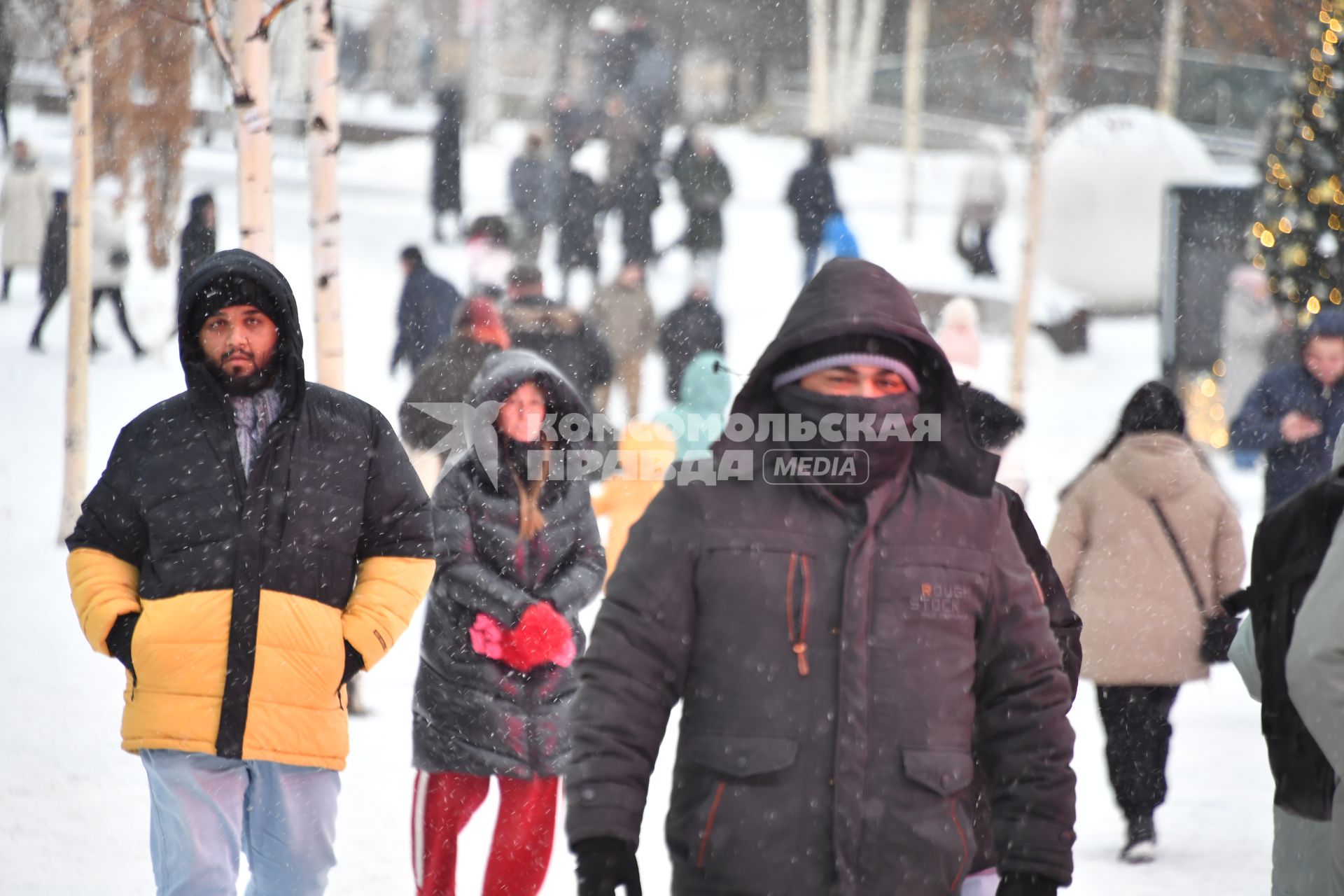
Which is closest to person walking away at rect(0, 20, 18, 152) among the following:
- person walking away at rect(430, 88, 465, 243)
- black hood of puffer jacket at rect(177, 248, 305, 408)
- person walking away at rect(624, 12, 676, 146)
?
person walking away at rect(430, 88, 465, 243)

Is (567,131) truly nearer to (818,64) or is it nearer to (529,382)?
(818,64)

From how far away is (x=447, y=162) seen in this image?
21562 mm

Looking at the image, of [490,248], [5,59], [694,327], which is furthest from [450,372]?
[5,59]

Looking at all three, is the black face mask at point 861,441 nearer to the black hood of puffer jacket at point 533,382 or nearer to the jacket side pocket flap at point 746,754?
the jacket side pocket flap at point 746,754

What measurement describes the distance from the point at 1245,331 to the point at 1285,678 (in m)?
11.6

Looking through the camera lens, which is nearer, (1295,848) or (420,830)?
(1295,848)

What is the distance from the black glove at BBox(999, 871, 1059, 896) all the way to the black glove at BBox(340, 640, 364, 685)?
1.64 metres

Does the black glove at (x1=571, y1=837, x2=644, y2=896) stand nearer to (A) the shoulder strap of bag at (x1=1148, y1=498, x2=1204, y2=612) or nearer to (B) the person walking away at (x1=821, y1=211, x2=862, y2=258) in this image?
(A) the shoulder strap of bag at (x1=1148, y1=498, x2=1204, y2=612)

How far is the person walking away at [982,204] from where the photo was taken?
21359mm

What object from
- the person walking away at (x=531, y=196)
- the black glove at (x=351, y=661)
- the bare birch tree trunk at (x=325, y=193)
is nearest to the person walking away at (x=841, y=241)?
the person walking away at (x=531, y=196)

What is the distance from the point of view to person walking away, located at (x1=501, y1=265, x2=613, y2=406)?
10938mm

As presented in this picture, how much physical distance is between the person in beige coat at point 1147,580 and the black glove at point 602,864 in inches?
133

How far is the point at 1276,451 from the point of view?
845 centimetres

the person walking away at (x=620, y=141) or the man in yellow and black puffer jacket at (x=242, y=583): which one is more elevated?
the person walking away at (x=620, y=141)
